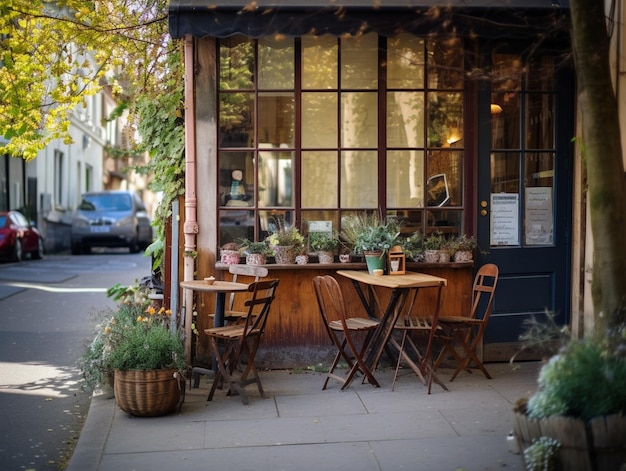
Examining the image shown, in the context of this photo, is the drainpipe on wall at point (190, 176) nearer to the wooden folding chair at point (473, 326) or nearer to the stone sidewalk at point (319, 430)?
the stone sidewalk at point (319, 430)

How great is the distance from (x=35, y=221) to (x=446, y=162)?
21.7 m

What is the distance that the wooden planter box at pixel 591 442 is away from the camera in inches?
170

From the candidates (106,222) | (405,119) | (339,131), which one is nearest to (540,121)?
(405,119)

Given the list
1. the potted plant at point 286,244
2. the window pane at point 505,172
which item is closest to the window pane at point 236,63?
the potted plant at point 286,244

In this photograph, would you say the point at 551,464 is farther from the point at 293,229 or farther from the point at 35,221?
the point at 35,221

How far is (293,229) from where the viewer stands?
8.22 metres

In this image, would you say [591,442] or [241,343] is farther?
[241,343]

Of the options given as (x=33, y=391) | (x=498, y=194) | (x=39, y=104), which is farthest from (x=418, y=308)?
(x=39, y=104)

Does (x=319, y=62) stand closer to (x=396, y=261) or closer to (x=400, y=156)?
(x=400, y=156)

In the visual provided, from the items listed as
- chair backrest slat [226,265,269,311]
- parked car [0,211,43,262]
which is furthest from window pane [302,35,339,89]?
parked car [0,211,43,262]

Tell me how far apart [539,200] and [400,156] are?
Answer: 57.3 inches

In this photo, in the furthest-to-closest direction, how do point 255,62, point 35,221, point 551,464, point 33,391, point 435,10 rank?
point 35,221
point 255,62
point 33,391
point 435,10
point 551,464

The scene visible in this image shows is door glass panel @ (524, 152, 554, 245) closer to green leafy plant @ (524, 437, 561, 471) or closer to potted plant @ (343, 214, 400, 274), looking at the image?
potted plant @ (343, 214, 400, 274)

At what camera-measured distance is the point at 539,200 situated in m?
8.48
